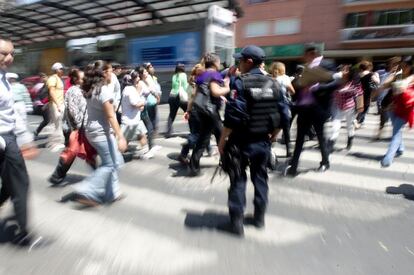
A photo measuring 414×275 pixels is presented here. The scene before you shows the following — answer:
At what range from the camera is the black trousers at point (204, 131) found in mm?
5672

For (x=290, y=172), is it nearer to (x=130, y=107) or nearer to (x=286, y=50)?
(x=130, y=107)

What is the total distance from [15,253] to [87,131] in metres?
1.57

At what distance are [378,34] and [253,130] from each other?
29.2 m

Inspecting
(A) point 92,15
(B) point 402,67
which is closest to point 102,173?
(B) point 402,67

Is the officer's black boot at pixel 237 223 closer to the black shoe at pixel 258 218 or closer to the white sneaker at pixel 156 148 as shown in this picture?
the black shoe at pixel 258 218

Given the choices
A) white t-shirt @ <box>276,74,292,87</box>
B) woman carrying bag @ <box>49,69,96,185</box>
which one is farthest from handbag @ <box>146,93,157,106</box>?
white t-shirt @ <box>276,74,292,87</box>

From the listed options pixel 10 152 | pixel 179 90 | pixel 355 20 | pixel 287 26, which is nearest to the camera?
pixel 10 152

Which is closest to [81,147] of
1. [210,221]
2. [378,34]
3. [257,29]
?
[210,221]

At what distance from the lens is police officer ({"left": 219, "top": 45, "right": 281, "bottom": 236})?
3590 mm

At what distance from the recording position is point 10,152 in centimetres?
333

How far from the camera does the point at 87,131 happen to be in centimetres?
452

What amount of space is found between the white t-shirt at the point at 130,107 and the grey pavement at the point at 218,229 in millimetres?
867

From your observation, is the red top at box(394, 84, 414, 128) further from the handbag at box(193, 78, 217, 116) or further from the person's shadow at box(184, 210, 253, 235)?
the person's shadow at box(184, 210, 253, 235)

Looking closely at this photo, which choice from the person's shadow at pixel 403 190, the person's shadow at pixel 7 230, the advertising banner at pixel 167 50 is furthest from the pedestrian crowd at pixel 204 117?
the advertising banner at pixel 167 50
